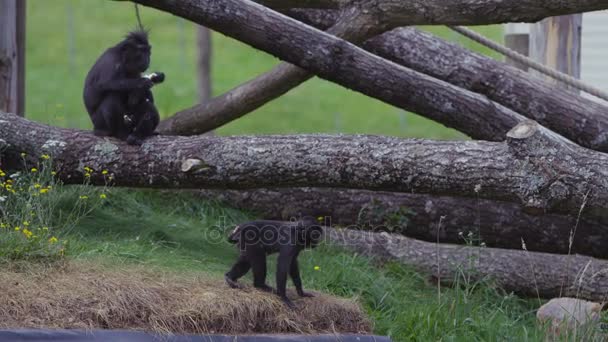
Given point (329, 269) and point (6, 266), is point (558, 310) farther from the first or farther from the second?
point (6, 266)

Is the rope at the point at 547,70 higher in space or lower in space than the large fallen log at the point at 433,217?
higher

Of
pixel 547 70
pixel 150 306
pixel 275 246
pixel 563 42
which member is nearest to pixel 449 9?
pixel 547 70

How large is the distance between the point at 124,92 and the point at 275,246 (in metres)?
2.29

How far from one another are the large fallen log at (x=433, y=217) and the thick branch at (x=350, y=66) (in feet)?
2.21

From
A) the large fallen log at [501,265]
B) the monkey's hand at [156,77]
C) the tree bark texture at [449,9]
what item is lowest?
the large fallen log at [501,265]

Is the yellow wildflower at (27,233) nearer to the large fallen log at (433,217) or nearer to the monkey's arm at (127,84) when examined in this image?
the monkey's arm at (127,84)

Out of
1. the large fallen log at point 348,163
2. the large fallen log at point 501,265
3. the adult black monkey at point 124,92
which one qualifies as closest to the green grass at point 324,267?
the large fallen log at point 501,265

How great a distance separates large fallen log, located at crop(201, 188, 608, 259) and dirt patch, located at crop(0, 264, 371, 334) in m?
1.89

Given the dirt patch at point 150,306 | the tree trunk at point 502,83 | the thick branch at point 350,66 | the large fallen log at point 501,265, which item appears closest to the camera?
the dirt patch at point 150,306

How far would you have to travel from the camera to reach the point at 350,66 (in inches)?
282

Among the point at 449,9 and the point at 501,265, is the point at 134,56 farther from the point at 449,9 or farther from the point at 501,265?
the point at 501,265

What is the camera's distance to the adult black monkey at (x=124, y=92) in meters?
7.32

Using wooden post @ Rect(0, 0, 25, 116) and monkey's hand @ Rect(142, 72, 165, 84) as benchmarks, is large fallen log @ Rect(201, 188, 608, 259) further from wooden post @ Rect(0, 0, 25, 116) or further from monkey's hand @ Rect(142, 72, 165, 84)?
wooden post @ Rect(0, 0, 25, 116)

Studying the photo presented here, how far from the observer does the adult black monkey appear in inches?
288
